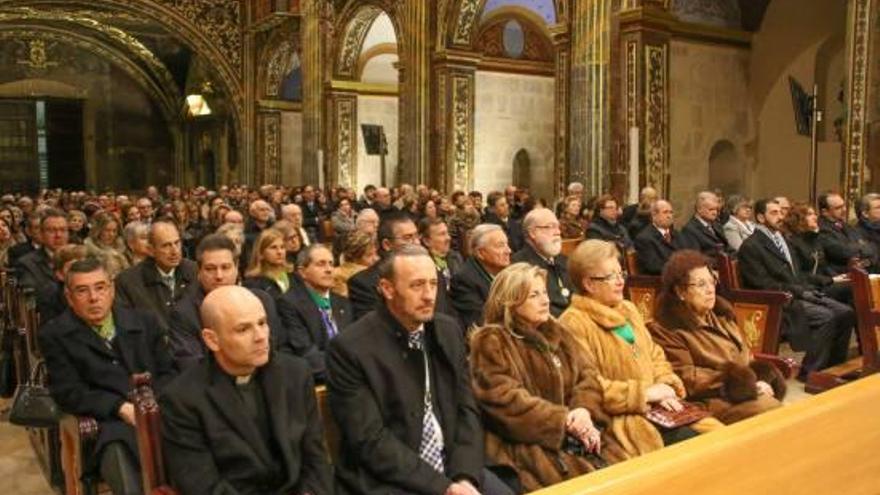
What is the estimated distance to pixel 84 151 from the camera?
1150 inches

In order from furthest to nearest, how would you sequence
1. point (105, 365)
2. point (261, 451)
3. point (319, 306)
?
point (319, 306) → point (105, 365) → point (261, 451)

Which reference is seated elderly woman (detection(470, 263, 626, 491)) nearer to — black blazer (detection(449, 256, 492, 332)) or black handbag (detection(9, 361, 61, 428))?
black blazer (detection(449, 256, 492, 332))

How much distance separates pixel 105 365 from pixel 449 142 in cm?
1130

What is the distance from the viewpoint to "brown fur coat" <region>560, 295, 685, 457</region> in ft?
11.6

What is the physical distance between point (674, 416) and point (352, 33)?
15.6 metres

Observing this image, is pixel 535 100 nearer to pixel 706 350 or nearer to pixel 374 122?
A: pixel 374 122

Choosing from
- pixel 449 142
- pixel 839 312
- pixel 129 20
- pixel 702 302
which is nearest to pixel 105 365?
pixel 702 302

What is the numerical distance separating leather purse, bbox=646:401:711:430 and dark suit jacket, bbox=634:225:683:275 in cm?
395

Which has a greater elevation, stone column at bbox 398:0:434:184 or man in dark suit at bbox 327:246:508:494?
stone column at bbox 398:0:434:184

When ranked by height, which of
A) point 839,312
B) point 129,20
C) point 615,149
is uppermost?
point 129,20

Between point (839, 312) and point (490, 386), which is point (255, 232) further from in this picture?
point (490, 386)

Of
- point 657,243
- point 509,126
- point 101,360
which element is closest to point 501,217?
point 657,243

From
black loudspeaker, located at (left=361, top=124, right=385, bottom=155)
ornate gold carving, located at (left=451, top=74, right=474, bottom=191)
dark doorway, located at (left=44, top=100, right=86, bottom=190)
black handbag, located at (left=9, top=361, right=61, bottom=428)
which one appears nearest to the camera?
black handbag, located at (left=9, top=361, right=61, bottom=428)

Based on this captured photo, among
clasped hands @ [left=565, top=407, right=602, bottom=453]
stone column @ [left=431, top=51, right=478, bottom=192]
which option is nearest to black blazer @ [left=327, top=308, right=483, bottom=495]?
clasped hands @ [left=565, top=407, right=602, bottom=453]
